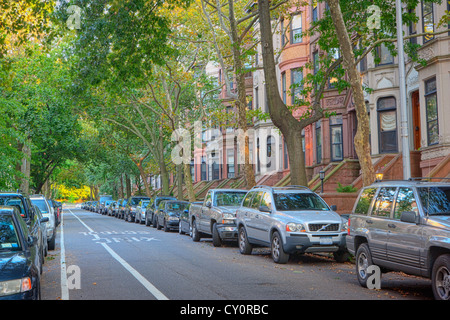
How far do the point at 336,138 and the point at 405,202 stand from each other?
867 inches

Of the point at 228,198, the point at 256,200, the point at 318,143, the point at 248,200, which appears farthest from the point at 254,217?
the point at 318,143

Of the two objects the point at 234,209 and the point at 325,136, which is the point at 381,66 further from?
the point at 234,209

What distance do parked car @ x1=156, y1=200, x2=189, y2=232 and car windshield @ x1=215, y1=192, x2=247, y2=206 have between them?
639cm

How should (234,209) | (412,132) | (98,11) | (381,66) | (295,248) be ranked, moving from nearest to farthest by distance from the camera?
(295,248) < (98,11) < (234,209) < (412,132) < (381,66)

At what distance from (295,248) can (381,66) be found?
52.1 feet

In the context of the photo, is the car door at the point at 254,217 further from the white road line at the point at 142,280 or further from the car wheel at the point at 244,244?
the white road line at the point at 142,280

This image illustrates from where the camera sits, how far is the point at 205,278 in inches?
428

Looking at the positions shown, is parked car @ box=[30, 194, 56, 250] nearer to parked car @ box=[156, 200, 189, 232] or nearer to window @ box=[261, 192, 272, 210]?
parked car @ box=[156, 200, 189, 232]

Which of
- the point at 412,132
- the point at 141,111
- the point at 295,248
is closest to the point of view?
the point at 295,248

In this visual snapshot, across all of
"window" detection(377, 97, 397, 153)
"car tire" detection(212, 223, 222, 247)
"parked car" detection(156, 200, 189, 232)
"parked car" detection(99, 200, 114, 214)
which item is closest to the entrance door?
"window" detection(377, 97, 397, 153)

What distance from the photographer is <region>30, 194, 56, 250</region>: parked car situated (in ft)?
58.4

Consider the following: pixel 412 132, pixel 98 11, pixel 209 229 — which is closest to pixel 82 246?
pixel 209 229

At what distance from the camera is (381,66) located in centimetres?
2608

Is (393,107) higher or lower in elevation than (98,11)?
lower
